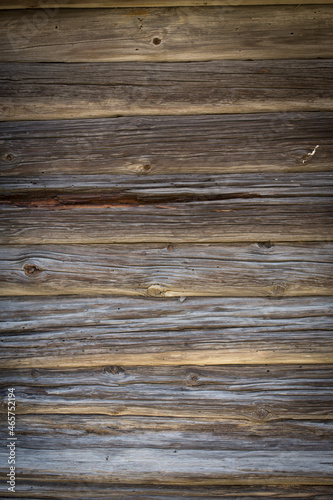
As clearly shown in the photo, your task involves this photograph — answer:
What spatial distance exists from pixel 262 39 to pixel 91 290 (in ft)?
4.02

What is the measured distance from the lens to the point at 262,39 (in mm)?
1296

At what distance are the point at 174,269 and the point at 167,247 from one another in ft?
0.31

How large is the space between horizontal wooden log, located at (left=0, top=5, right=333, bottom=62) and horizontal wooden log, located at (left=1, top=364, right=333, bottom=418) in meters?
1.29

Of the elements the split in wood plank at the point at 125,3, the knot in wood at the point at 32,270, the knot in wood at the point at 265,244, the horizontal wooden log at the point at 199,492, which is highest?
the split in wood plank at the point at 125,3

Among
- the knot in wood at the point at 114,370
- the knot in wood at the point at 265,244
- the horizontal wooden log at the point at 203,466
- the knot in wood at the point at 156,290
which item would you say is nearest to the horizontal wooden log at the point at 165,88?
the knot in wood at the point at 265,244

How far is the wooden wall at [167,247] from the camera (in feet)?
4.30

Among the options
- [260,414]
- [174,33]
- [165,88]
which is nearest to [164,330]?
[260,414]

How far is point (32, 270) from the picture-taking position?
138 centimetres

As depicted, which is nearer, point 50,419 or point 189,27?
point 189,27

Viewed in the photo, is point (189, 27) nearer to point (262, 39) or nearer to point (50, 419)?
point (262, 39)

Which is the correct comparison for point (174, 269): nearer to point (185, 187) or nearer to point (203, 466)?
point (185, 187)

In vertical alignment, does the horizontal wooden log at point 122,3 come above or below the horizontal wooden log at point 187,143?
above

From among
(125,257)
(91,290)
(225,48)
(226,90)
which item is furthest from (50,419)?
(225,48)

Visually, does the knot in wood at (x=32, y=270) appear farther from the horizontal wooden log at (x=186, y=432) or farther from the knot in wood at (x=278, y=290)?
the knot in wood at (x=278, y=290)
